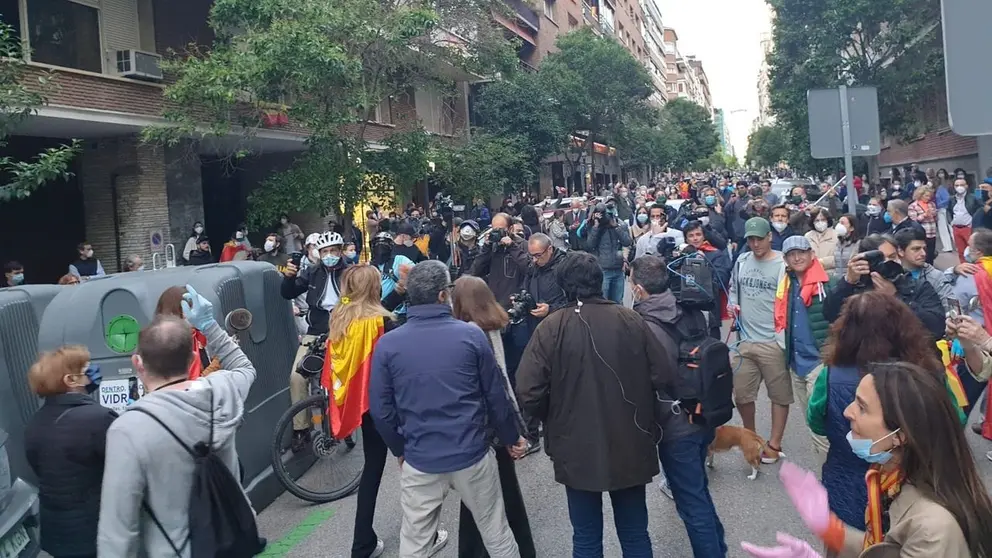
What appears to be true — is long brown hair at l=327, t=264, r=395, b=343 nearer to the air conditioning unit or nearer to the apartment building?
the apartment building

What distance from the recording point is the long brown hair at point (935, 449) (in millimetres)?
2057

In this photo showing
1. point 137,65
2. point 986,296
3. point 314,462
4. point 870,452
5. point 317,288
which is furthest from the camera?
point 137,65

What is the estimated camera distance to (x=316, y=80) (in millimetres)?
13359

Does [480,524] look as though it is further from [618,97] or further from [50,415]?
[618,97]

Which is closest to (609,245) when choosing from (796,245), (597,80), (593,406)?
(796,245)

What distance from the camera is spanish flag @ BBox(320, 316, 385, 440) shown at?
4832 mm

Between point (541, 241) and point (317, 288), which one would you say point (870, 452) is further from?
point (317, 288)

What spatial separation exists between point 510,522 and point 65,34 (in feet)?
43.2

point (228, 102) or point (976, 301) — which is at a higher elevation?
point (228, 102)

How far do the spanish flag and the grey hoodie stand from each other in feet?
5.79

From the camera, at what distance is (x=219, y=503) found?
295 cm

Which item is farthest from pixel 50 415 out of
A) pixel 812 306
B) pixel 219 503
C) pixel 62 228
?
pixel 62 228

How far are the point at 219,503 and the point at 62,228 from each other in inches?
609

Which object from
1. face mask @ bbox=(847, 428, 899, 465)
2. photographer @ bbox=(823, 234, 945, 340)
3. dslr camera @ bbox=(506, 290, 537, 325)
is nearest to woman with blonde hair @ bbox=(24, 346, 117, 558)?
face mask @ bbox=(847, 428, 899, 465)
